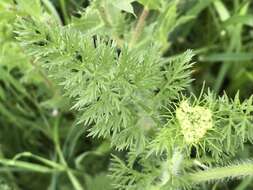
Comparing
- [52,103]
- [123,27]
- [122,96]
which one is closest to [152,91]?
[122,96]

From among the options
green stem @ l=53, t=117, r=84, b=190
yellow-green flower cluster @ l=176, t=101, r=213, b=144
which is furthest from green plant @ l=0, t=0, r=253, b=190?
green stem @ l=53, t=117, r=84, b=190

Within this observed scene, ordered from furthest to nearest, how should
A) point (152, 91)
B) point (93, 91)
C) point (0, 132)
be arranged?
1. point (0, 132)
2. point (152, 91)
3. point (93, 91)

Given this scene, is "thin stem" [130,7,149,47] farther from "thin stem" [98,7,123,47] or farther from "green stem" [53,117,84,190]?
"green stem" [53,117,84,190]

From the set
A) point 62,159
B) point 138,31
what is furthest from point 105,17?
point 62,159

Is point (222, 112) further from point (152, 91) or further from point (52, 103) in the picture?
point (52, 103)

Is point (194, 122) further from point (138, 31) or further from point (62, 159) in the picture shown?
point (62, 159)

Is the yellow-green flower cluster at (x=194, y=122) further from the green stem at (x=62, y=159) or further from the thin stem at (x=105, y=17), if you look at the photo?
the green stem at (x=62, y=159)
